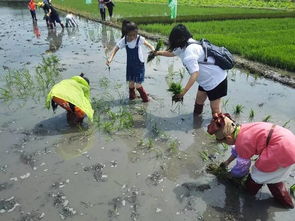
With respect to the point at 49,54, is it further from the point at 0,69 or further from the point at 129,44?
the point at 129,44

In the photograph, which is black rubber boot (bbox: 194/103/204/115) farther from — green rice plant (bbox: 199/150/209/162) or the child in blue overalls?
green rice plant (bbox: 199/150/209/162)

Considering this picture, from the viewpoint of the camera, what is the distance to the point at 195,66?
15.0 feet

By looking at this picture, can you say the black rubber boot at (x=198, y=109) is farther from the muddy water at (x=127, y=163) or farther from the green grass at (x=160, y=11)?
the green grass at (x=160, y=11)

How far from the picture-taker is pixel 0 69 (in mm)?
8312

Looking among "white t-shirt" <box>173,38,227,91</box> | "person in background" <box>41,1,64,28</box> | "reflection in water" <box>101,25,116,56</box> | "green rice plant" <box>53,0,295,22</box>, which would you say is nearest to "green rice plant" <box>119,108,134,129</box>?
"white t-shirt" <box>173,38,227,91</box>

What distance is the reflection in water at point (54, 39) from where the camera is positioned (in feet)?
36.8

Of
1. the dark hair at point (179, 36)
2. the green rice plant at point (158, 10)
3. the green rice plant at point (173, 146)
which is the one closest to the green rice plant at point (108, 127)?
the green rice plant at point (173, 146)

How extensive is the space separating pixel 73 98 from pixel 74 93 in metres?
0.13

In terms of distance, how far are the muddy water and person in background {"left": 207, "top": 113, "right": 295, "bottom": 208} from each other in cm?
22

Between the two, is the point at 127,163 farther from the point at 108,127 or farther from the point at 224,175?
the point at 224,175

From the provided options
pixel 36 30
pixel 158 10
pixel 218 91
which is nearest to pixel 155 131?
pixel 218 91

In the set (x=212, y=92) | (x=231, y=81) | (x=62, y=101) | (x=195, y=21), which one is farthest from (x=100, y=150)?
(x=195, y=21)

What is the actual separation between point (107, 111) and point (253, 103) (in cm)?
290

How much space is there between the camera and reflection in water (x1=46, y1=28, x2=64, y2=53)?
11.2 metres
